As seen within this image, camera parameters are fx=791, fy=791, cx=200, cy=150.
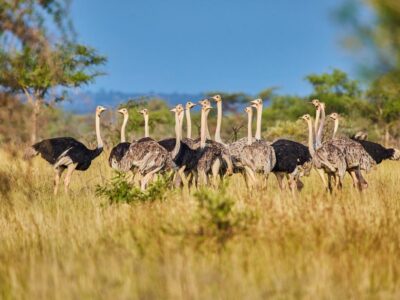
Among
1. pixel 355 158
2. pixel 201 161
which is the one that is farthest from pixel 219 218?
pixel 355 158

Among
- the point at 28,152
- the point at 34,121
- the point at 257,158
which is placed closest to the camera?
the point at 34,121

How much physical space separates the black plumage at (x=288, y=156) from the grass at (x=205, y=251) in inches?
161

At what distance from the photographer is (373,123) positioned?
40.5 meters

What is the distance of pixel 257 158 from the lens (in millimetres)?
12148

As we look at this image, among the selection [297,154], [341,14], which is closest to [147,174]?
[297,154]

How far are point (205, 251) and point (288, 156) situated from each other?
21.9 feet

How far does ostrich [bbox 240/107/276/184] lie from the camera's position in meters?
12.1

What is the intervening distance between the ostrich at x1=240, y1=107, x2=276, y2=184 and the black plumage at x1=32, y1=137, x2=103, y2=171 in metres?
2.75

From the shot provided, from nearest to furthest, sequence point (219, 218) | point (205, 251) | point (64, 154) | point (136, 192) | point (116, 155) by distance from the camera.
Result: point (205, 251) → point (219, 218) → point (136, 192) → point (64, 154) → point (116, 155)

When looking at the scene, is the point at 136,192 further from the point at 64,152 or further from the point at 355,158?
the point at 355,158

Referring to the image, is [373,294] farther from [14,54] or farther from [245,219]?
[14,54]

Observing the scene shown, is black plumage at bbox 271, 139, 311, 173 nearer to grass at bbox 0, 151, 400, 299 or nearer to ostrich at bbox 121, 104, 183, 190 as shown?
ostrich at bbox 121, 104, 183, 190

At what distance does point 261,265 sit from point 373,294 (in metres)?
0.89

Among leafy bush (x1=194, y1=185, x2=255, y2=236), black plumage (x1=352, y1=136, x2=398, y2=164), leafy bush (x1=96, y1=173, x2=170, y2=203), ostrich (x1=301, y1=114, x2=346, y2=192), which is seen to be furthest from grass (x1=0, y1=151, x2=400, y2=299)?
black plumage (x1=352, y1=136, x2=398, y2=164)
